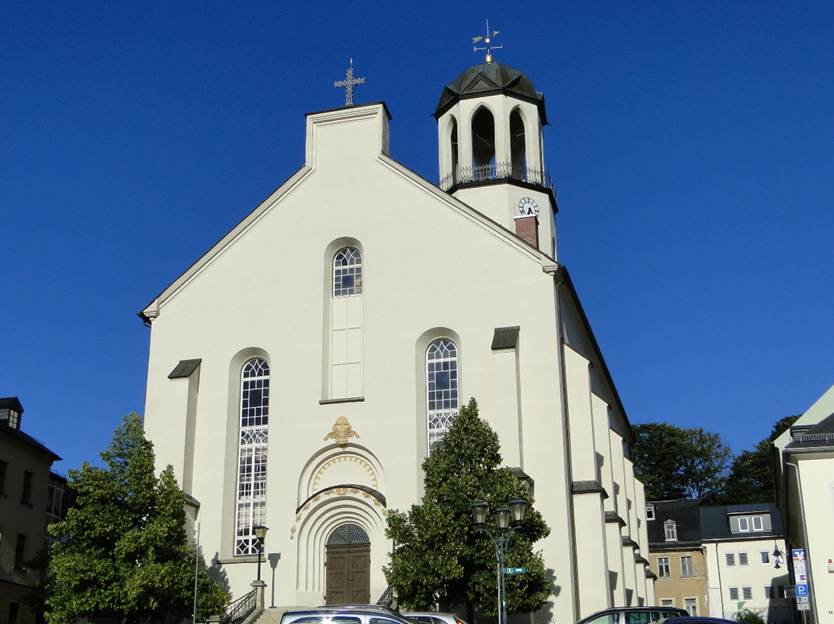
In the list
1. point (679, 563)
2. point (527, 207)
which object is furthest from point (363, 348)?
point (679, 563)

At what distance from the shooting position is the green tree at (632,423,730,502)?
80.4m

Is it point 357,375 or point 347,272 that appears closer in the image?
point 357,375

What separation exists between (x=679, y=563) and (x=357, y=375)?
39.3m

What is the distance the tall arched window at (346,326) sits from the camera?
31.0 meters

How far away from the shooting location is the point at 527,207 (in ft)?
127

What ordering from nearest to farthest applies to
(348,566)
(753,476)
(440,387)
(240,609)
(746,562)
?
(240,609) < (348,566) < (440,387) < (746,562) < (753,476)

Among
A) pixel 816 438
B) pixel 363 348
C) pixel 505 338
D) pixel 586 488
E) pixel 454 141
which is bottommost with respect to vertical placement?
pixel 586 488

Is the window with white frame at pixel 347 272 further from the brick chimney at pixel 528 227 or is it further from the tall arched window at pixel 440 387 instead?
the brick chimney at pixel 528 227

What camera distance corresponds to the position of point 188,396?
3075cm

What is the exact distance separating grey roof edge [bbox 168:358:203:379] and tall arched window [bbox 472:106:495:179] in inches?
585

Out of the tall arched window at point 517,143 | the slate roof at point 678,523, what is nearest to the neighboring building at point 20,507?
the tall arched window at point 517,143

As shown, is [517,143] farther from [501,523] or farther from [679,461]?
[679,461]

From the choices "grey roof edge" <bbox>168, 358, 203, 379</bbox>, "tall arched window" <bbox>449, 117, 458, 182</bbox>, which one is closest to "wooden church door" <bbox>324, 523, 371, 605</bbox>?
"grey roof edge" <bbox>168, 358, 203, 379</bbox>

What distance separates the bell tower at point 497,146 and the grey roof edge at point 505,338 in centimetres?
886
